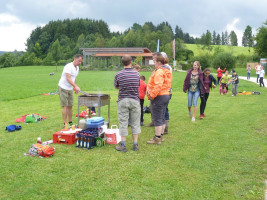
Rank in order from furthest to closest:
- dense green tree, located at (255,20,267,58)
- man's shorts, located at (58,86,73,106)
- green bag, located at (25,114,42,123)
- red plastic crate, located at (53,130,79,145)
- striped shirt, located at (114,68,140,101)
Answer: dense green tree, located at (255,20,267,58), green bag, located at (25,114,42,123), man's shorts, located at (58,86,73,106), red plastic crate, located at (53,130,79,145), striped shirt, located at (114,68,140,101)

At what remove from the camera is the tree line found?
86381 mm

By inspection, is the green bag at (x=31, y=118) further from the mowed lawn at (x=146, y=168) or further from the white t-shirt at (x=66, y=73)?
the white t-shirt at (x=66, y=73)

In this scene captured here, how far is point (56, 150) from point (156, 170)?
2284 mm

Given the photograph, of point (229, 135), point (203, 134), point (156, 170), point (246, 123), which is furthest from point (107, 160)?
point (246, 123)

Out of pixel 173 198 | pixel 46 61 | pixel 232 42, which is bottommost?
pixel 173 198

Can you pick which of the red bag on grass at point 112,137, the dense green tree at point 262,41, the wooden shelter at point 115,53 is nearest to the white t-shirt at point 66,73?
the red bag on grass at point 112,137

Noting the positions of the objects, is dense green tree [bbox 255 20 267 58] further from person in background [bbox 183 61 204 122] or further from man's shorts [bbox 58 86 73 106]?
man's shorts [bbox 58 86 73 106]

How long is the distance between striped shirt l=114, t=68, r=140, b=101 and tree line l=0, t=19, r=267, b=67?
60529mm

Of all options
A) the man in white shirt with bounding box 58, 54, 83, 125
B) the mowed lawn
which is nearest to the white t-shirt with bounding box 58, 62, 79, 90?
the man in white shirt with bounding box 58, 54, 83, 125

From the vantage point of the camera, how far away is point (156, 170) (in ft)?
14.6

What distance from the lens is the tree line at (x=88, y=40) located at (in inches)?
3401

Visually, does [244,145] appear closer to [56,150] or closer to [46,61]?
[56,150]

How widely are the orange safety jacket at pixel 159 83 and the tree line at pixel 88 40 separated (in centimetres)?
6026

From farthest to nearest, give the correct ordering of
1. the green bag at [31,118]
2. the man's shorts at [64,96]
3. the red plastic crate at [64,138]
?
the green bag at [31,118]
the man's shorts at [64,96]
the red plastic crate at [64,138]
